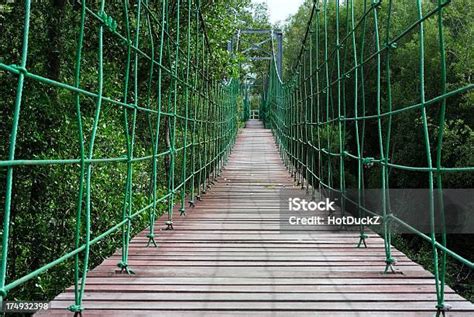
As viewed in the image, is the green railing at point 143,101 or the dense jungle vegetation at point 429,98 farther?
the dense jungle vegetation at point 429,98

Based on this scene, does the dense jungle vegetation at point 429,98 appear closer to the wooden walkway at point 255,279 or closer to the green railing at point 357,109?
the green railing at point 357,109

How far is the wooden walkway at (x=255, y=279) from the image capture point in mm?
1396

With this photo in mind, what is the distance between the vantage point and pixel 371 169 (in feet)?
45.9

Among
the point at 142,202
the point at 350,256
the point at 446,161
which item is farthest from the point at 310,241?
the point at 446,161

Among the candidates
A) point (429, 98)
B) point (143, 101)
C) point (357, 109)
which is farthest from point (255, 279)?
point (429, 98)

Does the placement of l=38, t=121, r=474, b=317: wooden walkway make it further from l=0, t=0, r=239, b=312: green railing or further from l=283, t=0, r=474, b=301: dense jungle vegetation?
l=283, t=0, r=474, b=301: dense jungle vegetation

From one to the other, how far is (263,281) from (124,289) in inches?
15.2

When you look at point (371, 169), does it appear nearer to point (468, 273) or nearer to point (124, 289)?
point (468, 273)

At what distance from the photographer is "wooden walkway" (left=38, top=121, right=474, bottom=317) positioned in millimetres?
1396

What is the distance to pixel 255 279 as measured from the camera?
1.67 metres

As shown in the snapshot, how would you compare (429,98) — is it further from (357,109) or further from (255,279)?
(255,279)

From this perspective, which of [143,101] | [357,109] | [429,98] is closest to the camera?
[357,109]

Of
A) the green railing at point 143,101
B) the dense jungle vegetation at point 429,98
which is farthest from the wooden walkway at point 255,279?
the dense jungle vegetation at point 429,98

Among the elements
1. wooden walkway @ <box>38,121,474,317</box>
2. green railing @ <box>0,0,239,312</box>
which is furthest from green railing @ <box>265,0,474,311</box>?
green railing @ <box>0,0,239,312</box>
